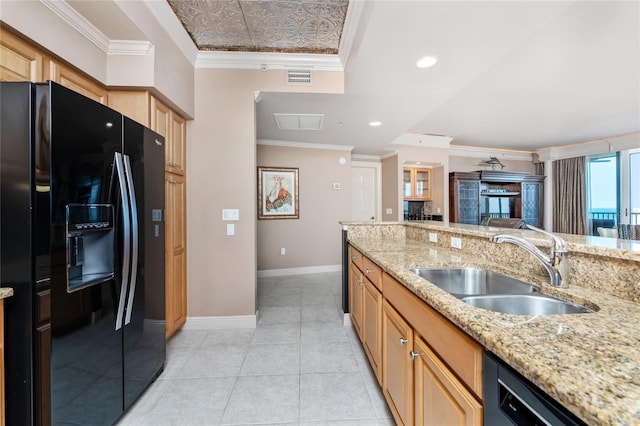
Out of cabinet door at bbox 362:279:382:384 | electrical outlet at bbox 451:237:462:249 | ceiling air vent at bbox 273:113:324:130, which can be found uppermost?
ceiling air vent at bbox 273:113:324:130

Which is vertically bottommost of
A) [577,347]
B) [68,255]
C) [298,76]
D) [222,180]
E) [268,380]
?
[268,380]

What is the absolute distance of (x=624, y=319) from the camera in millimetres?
741

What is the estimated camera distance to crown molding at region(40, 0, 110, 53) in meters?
1.45

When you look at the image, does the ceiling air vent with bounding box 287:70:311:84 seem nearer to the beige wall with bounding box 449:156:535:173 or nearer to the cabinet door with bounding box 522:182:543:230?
the beige wall with bounding box 449:156:535:173

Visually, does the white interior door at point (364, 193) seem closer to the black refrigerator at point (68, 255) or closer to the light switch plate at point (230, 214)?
the light switch plate at point (230, 214)

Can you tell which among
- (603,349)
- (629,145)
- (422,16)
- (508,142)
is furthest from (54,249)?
(629,145)

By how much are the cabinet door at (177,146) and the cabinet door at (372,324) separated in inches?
76.7

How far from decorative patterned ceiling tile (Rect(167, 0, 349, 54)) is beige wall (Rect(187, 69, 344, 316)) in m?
0.24

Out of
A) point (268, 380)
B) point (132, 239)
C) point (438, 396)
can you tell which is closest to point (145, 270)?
point (132, 239)

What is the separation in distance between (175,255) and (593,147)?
303 inches

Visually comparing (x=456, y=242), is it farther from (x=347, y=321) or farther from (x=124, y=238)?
(x=124, y=238)

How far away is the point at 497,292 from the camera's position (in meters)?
1.34

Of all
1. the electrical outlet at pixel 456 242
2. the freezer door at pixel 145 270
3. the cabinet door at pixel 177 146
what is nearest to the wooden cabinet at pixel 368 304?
the electrical outlet at pixel 456 242

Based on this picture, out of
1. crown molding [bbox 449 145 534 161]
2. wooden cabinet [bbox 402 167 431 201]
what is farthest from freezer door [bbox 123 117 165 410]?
crown molding [bbox 449 145 534 161]
